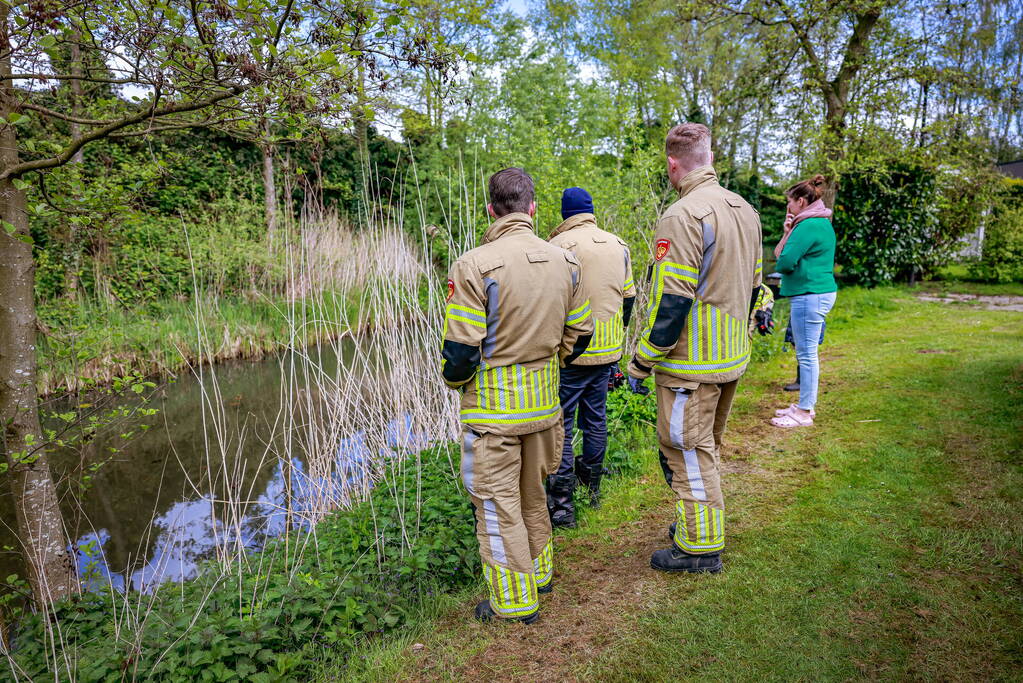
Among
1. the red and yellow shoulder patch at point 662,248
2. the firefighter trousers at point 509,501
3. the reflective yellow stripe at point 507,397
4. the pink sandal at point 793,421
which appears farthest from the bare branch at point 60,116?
the pink sandal at point 793,421

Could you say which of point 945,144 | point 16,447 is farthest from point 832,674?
point 945,144

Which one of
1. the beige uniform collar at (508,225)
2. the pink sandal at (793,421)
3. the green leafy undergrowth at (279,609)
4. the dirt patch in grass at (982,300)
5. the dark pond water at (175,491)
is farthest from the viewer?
the dirt patch in grass at (982,300)

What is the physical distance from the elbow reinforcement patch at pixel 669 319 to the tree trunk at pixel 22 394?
113 inches

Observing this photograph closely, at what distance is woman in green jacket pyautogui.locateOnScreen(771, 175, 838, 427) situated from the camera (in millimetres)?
4496

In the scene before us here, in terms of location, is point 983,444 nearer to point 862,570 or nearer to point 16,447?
point 862,570

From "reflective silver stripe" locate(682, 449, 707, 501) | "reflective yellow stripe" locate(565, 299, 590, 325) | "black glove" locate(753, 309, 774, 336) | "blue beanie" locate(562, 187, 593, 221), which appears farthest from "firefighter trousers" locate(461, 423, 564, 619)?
"black glove" locate(753, 309, 774, 336)

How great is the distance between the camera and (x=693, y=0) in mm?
9469

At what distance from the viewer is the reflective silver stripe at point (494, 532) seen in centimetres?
257

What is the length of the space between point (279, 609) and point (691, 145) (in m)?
2.76

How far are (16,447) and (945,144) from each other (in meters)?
13.1

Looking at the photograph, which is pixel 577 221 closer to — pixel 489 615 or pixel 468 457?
pixel 468 457

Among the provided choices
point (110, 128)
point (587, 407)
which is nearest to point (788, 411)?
point (587, 407)

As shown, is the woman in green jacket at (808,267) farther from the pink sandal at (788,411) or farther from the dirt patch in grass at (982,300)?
the dirt patch in grass at (982,300)

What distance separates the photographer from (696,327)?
2.69 meters
